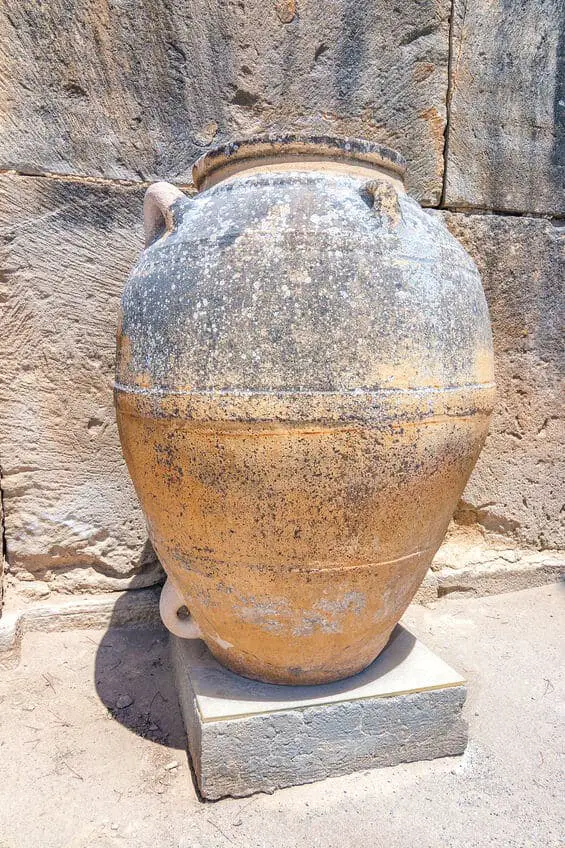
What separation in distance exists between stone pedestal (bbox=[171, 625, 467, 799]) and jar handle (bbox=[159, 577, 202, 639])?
0.30 feet

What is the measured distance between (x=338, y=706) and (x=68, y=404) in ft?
4.48

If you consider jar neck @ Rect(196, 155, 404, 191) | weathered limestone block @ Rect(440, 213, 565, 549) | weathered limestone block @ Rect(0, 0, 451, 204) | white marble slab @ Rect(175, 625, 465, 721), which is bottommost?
white marble slab @ Rect(175, 625, 465, 721)

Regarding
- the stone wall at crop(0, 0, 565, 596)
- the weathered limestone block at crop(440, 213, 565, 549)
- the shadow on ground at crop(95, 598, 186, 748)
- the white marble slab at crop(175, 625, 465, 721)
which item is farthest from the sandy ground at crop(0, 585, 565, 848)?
the weathered limestone block at crop(440, 213, 565, 549)

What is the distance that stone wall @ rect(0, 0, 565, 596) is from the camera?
2.10 m

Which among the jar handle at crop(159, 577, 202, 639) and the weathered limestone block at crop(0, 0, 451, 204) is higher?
the weathered limestone block at crop(0, 0, 451, 204)

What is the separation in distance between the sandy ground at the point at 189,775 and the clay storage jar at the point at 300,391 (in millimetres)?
348

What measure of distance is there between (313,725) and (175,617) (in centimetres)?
47

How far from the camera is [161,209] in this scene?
155 centimetres

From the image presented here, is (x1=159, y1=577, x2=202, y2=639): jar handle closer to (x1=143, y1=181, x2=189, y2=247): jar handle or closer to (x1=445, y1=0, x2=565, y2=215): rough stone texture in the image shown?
(x1=143, y1=181, x2=189, y2=247): jar handle

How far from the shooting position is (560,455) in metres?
2.71

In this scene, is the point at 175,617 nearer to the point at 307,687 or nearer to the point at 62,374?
the point at 307,687

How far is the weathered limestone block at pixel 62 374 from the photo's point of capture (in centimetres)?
212

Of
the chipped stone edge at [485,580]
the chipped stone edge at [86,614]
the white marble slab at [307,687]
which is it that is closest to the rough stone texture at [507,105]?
the chipped stone edge at [485,580]

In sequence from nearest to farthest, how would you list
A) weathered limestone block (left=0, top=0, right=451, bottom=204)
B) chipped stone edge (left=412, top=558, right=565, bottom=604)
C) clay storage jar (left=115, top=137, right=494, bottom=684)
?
clay storage jar (left=115, top=137, right=494, bottom=684), weathered limestone block (left=0, top=0, right=451, bottom=204), chipped stone edge (left=412, top=558, right=565, bottom=604)
